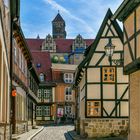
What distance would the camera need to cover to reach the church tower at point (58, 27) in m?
135

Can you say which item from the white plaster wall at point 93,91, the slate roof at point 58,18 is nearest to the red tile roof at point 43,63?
the white plaster wall at point 93,91

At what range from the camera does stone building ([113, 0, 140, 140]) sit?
1847cm

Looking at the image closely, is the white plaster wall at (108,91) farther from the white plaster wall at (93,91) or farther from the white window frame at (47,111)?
the white window frame at (47,111)

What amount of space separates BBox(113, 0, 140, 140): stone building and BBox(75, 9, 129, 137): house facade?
11.5m

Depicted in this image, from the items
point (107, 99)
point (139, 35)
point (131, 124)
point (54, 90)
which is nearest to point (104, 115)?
point (107, 99)

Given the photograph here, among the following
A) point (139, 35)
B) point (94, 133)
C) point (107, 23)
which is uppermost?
point (107, 23)

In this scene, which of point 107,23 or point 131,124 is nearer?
point 131,124

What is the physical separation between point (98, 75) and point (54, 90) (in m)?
47.2

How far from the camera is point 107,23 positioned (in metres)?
32.6

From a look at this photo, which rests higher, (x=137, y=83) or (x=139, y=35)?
(x=139, y=35)

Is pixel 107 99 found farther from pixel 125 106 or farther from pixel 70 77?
pixel 70 77

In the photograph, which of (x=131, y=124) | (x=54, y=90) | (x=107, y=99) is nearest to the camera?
(x=131, y=124)

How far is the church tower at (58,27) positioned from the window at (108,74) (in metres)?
103

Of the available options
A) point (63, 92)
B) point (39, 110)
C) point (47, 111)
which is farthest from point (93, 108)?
point (63, 92)
